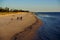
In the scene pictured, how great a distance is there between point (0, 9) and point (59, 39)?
55.6 metres

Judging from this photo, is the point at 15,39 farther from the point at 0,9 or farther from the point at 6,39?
the point at 0,9

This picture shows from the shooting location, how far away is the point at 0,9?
68000 mm

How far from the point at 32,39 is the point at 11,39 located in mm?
2463

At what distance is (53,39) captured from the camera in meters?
14.8

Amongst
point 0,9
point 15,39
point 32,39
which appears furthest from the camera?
point 0,9

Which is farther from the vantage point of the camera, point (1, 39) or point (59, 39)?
point (59, 39)

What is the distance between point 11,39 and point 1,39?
32.6 inches

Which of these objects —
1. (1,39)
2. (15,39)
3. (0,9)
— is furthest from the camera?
(0,9)

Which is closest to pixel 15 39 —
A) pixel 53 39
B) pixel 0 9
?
pixel 53 39

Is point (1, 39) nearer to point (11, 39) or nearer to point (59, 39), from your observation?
point (11, 39)

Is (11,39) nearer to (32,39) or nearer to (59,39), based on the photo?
(32,39)

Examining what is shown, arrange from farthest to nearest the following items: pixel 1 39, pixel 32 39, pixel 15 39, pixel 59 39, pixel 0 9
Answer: pixel 0 9 → pixel 59 39 → pixel 32 39 → pixel 15 39 → pixel 1 39

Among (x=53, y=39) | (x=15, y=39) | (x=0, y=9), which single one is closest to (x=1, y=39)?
(x=15, y=39)

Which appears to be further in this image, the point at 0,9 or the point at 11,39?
the point at 0,9
